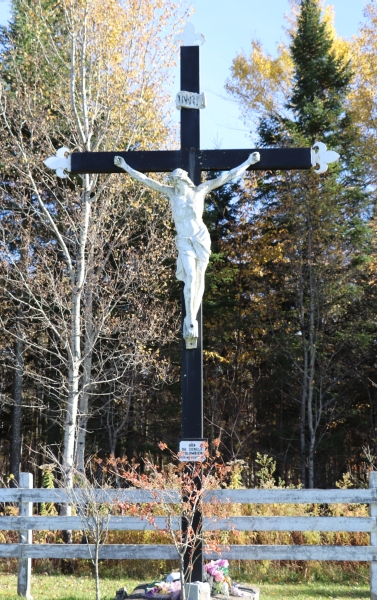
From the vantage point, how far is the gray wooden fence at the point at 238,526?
302 inches

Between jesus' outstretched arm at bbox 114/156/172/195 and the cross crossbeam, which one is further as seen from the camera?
the cross crossbeam

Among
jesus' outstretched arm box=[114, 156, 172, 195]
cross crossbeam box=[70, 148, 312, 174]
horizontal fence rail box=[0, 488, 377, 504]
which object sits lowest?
horizontal fence rail box=[0, 488, 377, 504]

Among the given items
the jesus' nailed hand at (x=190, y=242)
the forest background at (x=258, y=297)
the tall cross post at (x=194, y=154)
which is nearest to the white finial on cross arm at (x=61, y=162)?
the tall cross post at (x=194, y=154)

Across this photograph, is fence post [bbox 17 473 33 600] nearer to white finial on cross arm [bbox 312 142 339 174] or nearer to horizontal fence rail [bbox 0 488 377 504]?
horizontal fence rail [bbox 0 488 377 504]

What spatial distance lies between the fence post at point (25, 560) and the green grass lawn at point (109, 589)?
0.12 m

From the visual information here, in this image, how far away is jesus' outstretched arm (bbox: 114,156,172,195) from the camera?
22.8 ft

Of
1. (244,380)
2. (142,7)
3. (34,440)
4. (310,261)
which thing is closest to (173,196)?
(142,7)

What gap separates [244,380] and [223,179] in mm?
14149

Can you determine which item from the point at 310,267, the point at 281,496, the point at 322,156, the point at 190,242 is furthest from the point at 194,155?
the point at 310,267

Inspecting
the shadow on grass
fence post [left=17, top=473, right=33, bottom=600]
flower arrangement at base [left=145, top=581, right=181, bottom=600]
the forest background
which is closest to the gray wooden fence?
fence post [left=17, top=473, right=33, bottom=600]

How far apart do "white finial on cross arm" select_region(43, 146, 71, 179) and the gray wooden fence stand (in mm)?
3165

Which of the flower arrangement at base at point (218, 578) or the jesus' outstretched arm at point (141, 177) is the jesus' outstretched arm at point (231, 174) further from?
the flower arrangement at base at point (218, 578)

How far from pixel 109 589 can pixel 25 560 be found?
1226 mm

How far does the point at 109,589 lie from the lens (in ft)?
29.0
